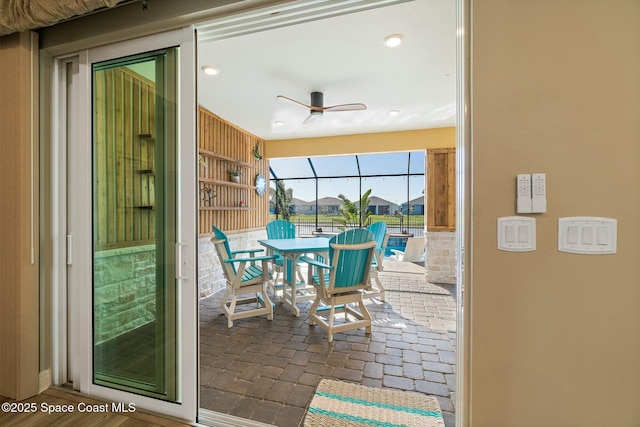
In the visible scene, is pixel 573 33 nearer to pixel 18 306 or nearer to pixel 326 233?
pixel 18 306

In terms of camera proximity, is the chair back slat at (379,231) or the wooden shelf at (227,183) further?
the wooden shelf at (227,183)

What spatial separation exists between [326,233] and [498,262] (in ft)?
21.2

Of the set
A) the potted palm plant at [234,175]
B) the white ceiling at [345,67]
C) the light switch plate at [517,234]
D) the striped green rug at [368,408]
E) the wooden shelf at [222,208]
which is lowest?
the striped green rug at [368,408]

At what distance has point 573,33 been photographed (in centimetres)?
111

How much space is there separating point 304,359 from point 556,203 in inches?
84.1

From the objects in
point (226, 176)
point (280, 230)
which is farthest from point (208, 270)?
point (226, 176)

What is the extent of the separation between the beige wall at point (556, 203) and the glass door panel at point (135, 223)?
161cm

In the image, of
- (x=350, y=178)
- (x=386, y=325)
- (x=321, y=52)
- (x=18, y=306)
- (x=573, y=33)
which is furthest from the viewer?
(x=350, y=178)

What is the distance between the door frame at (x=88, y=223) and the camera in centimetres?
162

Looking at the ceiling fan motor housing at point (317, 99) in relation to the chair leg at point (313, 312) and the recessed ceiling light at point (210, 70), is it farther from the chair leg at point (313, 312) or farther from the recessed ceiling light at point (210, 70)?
the chair leg at point (313, 312)

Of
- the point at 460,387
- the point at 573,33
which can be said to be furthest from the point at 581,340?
the point at 573,33

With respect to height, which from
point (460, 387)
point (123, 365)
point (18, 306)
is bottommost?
point (123, 365)

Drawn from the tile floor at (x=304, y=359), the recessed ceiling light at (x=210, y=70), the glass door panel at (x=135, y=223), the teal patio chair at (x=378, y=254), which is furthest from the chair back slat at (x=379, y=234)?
the glass door panel at (x=135, y=223)

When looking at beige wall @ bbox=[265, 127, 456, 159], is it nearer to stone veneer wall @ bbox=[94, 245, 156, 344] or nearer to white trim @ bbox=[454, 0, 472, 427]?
white trim @ bbox=[454, 0, 472, 427]
